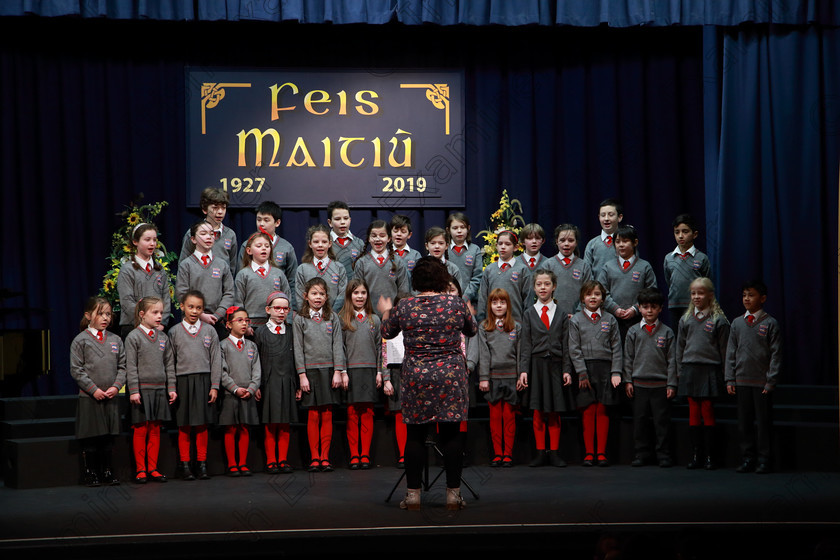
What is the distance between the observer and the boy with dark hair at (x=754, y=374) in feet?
18.7

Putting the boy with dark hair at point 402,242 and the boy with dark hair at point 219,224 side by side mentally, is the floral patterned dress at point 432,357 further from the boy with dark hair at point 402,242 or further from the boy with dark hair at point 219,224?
the boy with dark hair at point 219,224

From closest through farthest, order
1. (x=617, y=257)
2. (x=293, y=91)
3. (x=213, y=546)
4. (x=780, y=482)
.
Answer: (x=213, y=546), (x=780, y=482), (x=617, y=257), (x=293, y=91)

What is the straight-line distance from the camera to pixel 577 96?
26.6 ft

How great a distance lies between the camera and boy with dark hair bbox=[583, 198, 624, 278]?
683 centimetres

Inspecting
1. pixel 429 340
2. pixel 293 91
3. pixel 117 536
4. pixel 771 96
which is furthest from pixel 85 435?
pixel 771 96

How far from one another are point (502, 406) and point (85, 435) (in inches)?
101

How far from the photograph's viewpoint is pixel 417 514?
14.3 ft

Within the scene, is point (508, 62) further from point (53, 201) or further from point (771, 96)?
point (53, 201)

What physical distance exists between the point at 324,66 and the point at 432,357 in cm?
419

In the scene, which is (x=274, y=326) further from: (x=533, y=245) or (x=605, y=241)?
(x=605, y=241)

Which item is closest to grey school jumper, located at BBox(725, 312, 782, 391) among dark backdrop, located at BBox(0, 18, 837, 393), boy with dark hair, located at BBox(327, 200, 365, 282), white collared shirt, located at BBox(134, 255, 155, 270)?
dark backdrop, located at BBox(0, 18, 837, 393)

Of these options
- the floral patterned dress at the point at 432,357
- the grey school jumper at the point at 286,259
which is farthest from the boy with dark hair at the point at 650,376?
the grey school jumper at the point at 286,259

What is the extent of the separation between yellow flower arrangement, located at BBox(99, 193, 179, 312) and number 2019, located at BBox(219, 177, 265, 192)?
54 cm

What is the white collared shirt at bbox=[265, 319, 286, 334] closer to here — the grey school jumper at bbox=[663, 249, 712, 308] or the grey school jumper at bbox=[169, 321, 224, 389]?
the grey school jumper at bbox=[169, 321, 224, 389]
